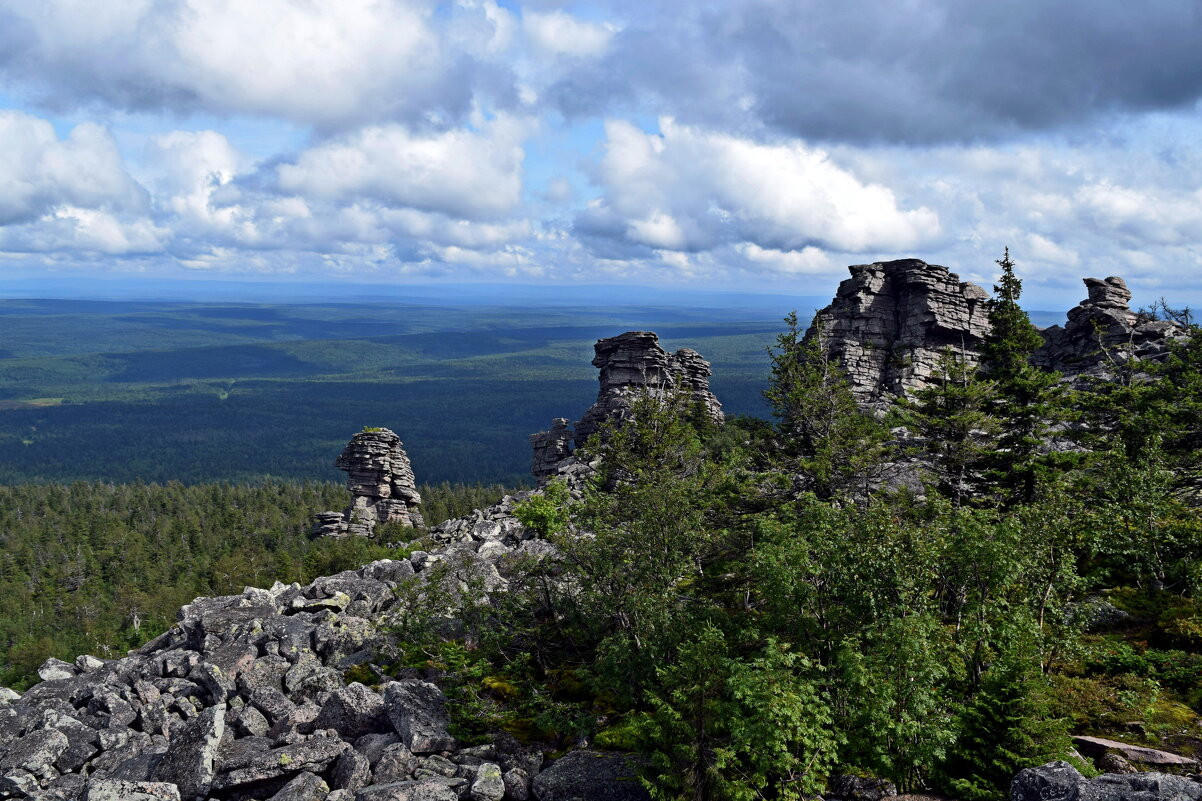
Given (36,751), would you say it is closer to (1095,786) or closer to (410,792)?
(410,792)

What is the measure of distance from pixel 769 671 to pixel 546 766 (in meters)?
7.68

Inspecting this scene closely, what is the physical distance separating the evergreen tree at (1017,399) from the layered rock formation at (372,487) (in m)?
80.6

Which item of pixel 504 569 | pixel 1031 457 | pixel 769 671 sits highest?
pixel 1031 457

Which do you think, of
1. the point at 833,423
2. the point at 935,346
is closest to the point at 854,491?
the point at 833,423

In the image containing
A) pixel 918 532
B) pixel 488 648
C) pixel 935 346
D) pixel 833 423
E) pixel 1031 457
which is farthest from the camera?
pixel 935 346

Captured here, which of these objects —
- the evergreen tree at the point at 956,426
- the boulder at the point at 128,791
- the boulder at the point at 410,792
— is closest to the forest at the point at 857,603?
the evergreen tree at the point at 956,426

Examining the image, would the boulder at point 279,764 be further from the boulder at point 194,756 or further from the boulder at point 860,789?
the boulder at point 860,789

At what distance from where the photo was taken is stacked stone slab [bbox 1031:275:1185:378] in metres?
62.4

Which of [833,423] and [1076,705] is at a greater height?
[833,423]

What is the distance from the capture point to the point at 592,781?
18.9 m

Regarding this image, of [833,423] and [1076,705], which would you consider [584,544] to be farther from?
[833,423]

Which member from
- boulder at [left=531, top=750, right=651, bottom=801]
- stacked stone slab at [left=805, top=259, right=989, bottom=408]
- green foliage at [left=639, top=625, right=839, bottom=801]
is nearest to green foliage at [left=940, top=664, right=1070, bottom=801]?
green foliage at [left=639, top=625, right=839, bottom=801]

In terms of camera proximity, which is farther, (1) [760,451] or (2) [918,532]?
(1) [760,451]

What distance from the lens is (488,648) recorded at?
82.7ft
